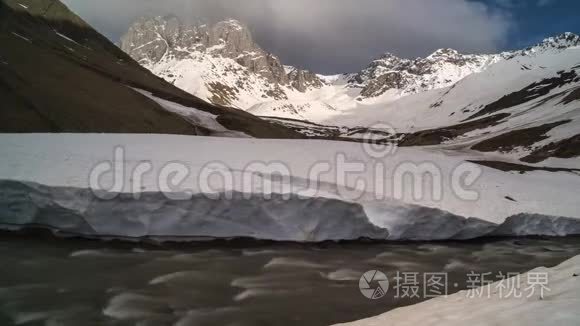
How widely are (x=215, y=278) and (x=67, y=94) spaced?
52158mm

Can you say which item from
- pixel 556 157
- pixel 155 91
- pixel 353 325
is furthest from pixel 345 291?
pixel 155 91

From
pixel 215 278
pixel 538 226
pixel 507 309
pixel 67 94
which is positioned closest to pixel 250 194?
pixel 215 278

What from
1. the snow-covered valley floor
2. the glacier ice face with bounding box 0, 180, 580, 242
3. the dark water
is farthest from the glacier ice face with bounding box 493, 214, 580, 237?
the dark water

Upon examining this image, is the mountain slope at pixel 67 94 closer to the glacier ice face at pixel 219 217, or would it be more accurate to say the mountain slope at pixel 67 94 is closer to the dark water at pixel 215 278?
the glacier ice face at pixel 219 217

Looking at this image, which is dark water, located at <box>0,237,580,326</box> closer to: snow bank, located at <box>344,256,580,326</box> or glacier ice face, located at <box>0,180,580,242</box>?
glacier ice face, located at <box>0,180,580,242</box>

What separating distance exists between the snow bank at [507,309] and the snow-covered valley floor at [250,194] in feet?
22.0

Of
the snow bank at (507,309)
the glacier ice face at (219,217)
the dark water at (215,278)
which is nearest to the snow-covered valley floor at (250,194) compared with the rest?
the glacier ice face at (219,217)

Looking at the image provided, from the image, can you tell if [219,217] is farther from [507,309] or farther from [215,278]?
[507,309]

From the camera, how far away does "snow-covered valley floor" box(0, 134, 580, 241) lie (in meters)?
13.3

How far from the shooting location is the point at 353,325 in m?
7.38

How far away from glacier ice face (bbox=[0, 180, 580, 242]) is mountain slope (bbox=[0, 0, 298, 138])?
3118cm

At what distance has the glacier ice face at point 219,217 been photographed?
43.3 feet

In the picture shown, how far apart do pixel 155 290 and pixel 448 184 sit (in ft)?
38.9

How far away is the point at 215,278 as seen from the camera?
34.6 ft
